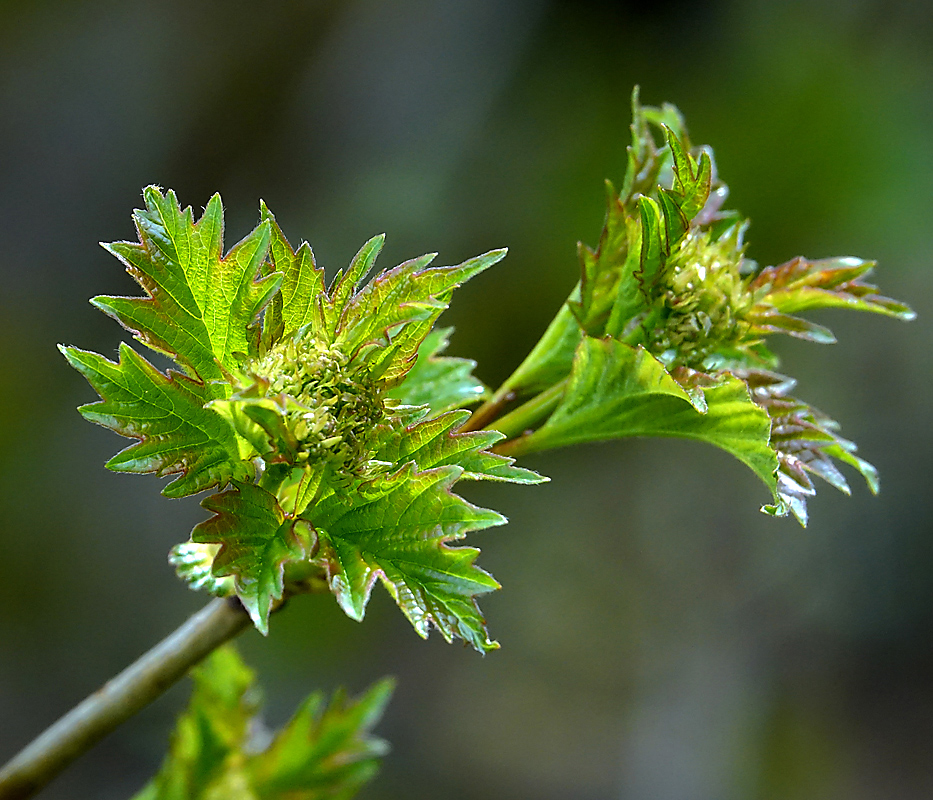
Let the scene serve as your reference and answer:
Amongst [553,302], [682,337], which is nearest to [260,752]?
[682,337]

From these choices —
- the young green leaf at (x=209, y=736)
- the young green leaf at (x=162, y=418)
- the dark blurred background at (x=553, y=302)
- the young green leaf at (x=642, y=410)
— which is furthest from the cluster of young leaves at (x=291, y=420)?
the dark blurred background at (x=553, y=302)

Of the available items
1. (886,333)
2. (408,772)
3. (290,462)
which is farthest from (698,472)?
(290,462)

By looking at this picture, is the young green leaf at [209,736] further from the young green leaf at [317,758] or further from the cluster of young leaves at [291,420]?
the cluster of young leaves at [291,420]

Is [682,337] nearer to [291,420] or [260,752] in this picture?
[291,420]

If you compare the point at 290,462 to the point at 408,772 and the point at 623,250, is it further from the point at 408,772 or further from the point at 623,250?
the point at 408,772

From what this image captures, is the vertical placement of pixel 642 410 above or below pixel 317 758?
above

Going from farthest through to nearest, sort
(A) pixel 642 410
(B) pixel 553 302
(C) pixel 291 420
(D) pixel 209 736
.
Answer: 1. (B) pixel 553 302
2. (D) pixel 209 736
3. (A) pixel 642 410
4. (C) pixel 291 420

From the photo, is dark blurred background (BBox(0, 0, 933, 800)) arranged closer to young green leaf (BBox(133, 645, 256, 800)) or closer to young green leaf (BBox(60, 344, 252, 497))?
young green leaf (BBox(133, 645, 256, 800))
